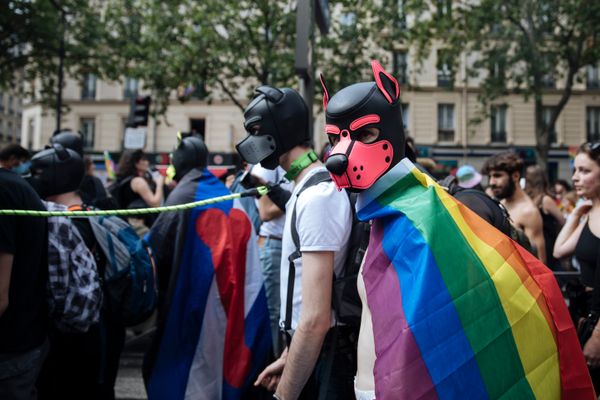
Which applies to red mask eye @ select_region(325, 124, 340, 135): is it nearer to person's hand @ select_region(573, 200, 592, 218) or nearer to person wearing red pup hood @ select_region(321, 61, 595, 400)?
person wearing red pup hood @ select_region(321, 61, 595, 400)

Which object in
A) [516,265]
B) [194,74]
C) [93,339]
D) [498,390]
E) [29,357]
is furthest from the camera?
[194,74]

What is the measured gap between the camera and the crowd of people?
1.91 m

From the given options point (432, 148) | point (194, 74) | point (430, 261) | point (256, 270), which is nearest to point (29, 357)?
point (256, 270)

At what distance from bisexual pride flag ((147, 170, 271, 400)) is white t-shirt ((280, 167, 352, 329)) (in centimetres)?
115

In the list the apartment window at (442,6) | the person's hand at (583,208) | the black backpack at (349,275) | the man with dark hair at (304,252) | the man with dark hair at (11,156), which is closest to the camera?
the man with dark hair at (304,252)

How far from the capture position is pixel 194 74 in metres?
18.6

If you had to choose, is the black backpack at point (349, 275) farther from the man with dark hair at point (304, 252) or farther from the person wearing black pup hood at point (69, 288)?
the person wearing black pup hood at point (69, 288)

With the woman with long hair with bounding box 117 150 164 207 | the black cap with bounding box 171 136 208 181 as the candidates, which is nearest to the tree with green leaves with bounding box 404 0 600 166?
the woman with long hair with bounding box 117 150 164 207

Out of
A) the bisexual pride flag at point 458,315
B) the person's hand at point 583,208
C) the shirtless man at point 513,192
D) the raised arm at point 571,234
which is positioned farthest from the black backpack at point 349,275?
the shirtless man at point 513,192

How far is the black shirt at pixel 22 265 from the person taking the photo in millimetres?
→ 2452

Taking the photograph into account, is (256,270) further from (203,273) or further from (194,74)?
(194,74)

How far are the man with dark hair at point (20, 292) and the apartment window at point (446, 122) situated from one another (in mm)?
30688

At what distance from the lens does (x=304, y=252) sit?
7.21 ft

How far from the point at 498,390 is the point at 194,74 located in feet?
59.0
